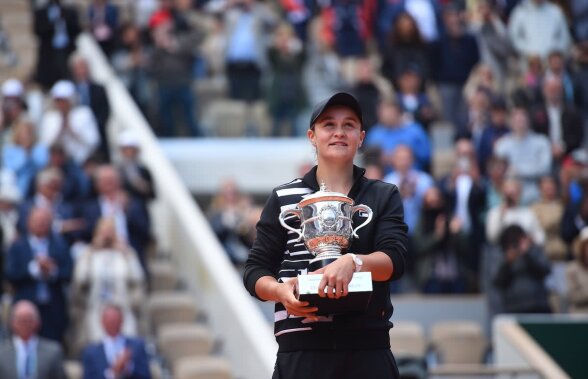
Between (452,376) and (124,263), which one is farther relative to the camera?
(124,263)

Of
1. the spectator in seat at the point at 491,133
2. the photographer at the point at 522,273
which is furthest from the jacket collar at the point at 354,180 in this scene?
the spectator in seat at the point at 491,133

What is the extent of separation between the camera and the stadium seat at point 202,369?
1163 cm

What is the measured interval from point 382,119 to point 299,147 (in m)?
1.85

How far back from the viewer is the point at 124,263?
1245 centimetres

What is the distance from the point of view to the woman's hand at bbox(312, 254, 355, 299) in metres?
4.10

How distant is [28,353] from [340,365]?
23.6 ft

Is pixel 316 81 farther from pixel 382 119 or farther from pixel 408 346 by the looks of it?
pixel 408 346

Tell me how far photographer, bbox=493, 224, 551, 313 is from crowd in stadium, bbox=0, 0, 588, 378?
16 millimetres

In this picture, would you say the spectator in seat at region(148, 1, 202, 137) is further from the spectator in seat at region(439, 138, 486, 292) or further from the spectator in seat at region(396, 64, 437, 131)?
the spectator in seat at region(439, 138, 486, 292)

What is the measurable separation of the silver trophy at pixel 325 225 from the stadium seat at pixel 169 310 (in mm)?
9086

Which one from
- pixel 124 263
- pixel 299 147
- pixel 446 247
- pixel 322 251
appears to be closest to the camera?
pixel 322 251

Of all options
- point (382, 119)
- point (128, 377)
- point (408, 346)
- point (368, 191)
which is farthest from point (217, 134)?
point (368, 191)

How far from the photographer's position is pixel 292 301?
420cm

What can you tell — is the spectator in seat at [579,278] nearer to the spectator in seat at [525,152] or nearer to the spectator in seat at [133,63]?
the spectator in seat at [525,152]
